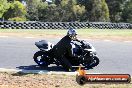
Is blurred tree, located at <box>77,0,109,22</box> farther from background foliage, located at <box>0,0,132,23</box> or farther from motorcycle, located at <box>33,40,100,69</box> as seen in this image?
motorcycle, located at <box>33,40,100,69</box>

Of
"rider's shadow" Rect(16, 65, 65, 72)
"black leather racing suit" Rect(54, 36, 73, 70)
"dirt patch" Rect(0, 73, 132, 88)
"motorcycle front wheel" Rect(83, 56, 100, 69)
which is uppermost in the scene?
"black leather racing suit" Rect(54, 36, 73, 70)

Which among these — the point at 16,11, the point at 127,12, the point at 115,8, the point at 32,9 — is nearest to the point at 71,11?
the point at 16,11

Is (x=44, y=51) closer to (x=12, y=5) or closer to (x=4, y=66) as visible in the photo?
(x=4, y=66)

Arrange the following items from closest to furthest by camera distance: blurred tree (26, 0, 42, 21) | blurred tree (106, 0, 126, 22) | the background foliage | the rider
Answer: the rider → the background foliage → blurred tree (26, 0, 42, 21) → blurred tree (106, 0, 126, 22)

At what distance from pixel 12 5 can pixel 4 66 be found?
5739cm

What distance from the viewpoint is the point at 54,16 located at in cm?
7450

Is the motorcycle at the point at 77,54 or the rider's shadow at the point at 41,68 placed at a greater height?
the motorcycle at the point at 77,54

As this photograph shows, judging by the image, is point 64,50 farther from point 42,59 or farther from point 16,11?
point 16,11

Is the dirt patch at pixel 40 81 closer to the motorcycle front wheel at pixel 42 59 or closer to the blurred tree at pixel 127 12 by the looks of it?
the motorcycle front wheel at pixel 42 59

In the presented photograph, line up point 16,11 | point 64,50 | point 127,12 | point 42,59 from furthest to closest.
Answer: point 127,12 < point 16,11 < point 42,59 < point 64,50

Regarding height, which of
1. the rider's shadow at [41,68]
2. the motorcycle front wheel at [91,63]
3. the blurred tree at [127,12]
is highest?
the motorcycle front wheel at [91,63]

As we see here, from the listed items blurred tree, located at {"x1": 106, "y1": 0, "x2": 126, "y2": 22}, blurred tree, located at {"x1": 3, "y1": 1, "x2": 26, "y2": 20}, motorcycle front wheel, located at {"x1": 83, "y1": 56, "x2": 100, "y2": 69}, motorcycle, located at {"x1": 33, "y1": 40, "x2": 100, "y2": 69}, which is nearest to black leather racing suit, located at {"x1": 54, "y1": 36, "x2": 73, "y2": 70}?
motorcycle, located at {"x1": 33, "y1": 40, "x2": 100, "y2": 69}

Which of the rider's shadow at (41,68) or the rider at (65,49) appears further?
the rider's shadow at (41,68)

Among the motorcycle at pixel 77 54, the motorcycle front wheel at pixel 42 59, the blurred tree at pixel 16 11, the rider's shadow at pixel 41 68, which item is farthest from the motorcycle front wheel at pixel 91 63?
the blurred tree at pixel 16 11
